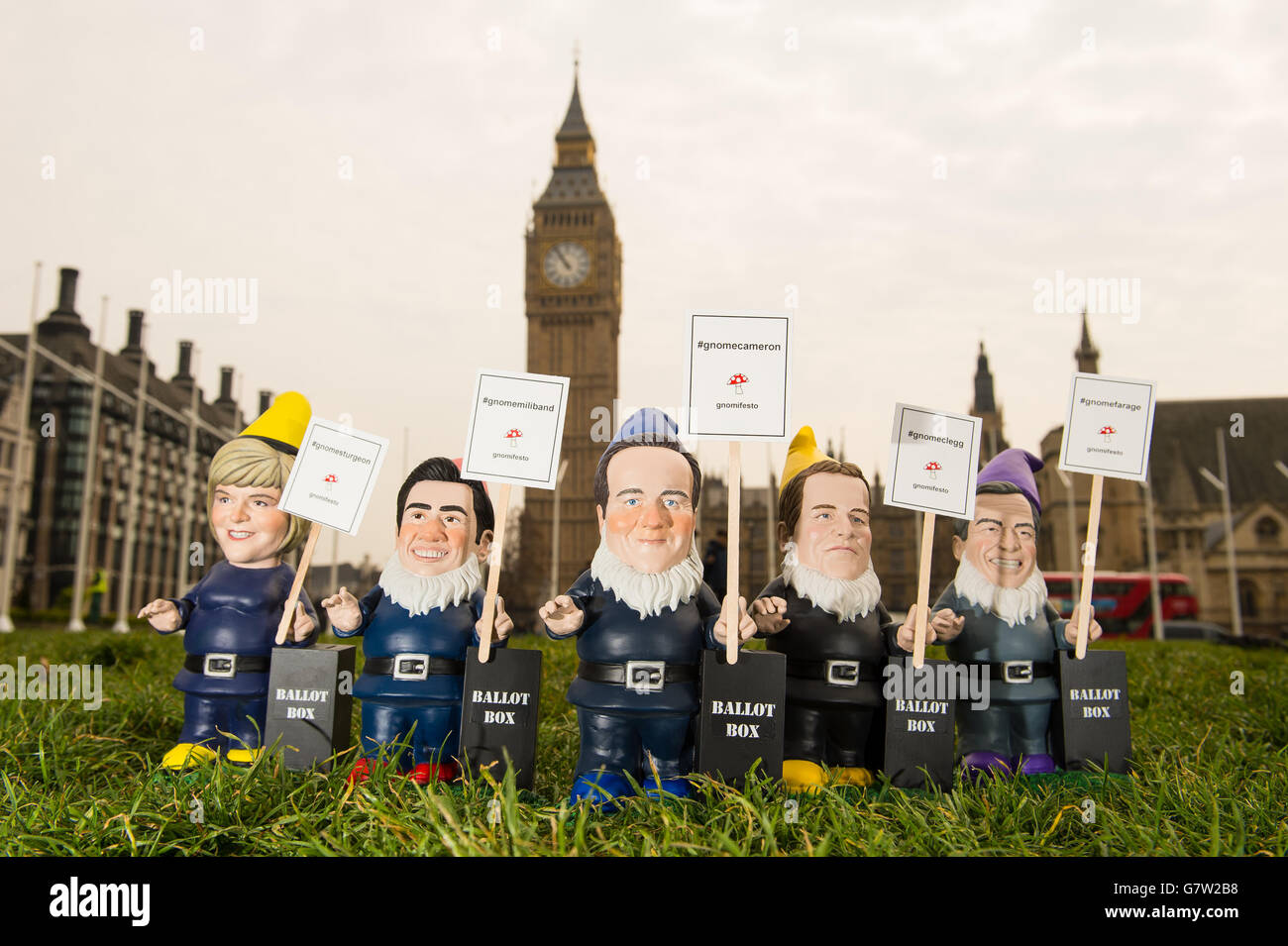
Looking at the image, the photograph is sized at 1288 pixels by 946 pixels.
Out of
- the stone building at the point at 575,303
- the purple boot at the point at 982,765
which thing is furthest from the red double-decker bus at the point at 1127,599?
the stone building at the point at 575,303

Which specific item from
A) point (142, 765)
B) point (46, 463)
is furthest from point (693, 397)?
point (46, 463)

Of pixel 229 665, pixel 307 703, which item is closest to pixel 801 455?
pixel 307 703

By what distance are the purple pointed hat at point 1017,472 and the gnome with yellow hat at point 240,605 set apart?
3.47 meters

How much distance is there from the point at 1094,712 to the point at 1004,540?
885mm

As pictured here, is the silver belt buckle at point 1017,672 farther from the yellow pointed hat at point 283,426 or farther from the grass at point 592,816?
the yellow pointed hat at point 283,426

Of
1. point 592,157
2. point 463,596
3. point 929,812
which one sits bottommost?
point 929,812

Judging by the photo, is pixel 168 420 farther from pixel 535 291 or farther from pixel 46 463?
pixel 535 291

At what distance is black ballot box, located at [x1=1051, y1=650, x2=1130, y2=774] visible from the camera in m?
4.04

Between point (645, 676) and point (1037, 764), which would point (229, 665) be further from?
point (1037, 764)

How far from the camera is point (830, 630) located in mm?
4035

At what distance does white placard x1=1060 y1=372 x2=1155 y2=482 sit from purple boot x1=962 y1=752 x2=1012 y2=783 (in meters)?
1.40

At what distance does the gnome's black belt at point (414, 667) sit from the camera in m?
3.83

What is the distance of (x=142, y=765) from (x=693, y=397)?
3.50m

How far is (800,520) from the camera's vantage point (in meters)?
4.24
